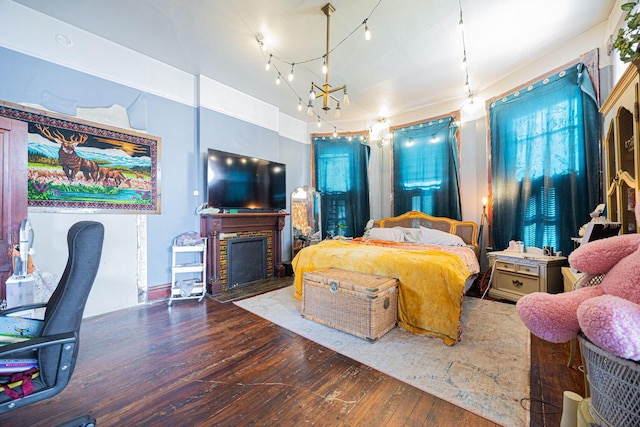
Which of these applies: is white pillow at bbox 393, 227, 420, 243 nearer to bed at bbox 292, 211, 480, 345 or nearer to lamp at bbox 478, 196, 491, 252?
bed at bbox 292, 211, 480, 345

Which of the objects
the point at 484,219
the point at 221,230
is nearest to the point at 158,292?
the point at 221,230

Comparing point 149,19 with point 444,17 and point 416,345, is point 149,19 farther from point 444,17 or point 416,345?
point 416,345

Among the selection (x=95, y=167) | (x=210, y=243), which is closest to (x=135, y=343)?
(x=210, y=243)

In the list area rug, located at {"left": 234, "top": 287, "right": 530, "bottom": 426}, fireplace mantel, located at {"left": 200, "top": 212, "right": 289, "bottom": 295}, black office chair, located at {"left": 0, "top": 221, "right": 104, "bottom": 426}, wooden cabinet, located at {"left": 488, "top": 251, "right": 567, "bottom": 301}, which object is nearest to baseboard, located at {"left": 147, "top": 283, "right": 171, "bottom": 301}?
fireplace mantel, located at {"left": 200, "top": 212, "right": 289, "bottom": 295}

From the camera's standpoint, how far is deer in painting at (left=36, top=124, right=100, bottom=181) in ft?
8.52

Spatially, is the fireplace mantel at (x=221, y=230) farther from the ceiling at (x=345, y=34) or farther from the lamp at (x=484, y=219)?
the lamp at (x=484, y=219)

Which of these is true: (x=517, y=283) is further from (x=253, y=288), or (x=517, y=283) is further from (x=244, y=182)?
(x=244, y=182)

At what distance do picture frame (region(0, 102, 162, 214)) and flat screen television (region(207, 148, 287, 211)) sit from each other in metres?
0.70

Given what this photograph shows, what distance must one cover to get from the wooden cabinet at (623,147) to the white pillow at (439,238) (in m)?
1.87

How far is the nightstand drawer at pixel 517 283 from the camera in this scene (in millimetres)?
2821

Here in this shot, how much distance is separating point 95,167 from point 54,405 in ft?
7.74

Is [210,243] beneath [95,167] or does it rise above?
beneath

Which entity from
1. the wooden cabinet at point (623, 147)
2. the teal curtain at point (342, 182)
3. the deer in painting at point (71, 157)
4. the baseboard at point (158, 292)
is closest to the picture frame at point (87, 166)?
the deer in painting at point (71, 157)

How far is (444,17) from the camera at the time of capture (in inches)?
97.3
